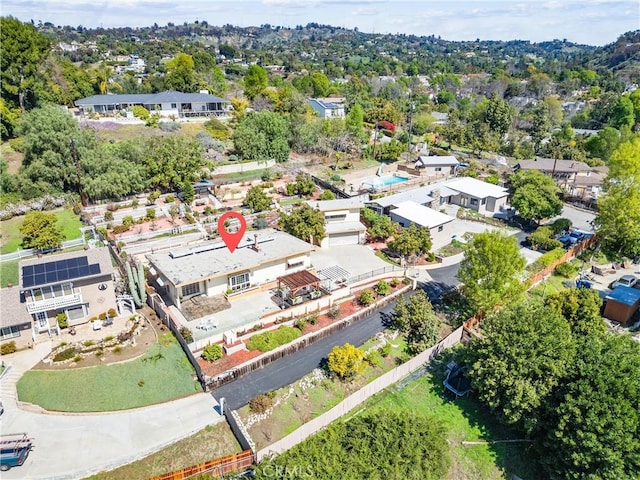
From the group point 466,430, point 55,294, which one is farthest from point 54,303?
point 466,430

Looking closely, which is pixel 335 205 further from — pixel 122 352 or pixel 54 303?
pixel 54 303

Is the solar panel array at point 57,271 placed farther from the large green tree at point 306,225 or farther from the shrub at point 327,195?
the shrub at point 327,195

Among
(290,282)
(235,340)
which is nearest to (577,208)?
(290,282)

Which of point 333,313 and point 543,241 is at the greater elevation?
point 543,241

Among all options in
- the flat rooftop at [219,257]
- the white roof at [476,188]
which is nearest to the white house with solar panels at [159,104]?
the white roof at [476,188]

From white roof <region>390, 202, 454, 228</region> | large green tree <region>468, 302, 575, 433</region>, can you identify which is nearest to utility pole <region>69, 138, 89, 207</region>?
white roof <region>390, 202, 454, 228</region>

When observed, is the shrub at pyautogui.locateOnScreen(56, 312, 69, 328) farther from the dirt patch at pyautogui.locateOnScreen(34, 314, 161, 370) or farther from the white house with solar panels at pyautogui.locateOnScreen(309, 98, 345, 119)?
the white house with solar panels at pyautogui.locateOnScreen(309, 98, 345, 119)

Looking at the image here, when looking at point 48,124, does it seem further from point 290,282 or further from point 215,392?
point 215,392
